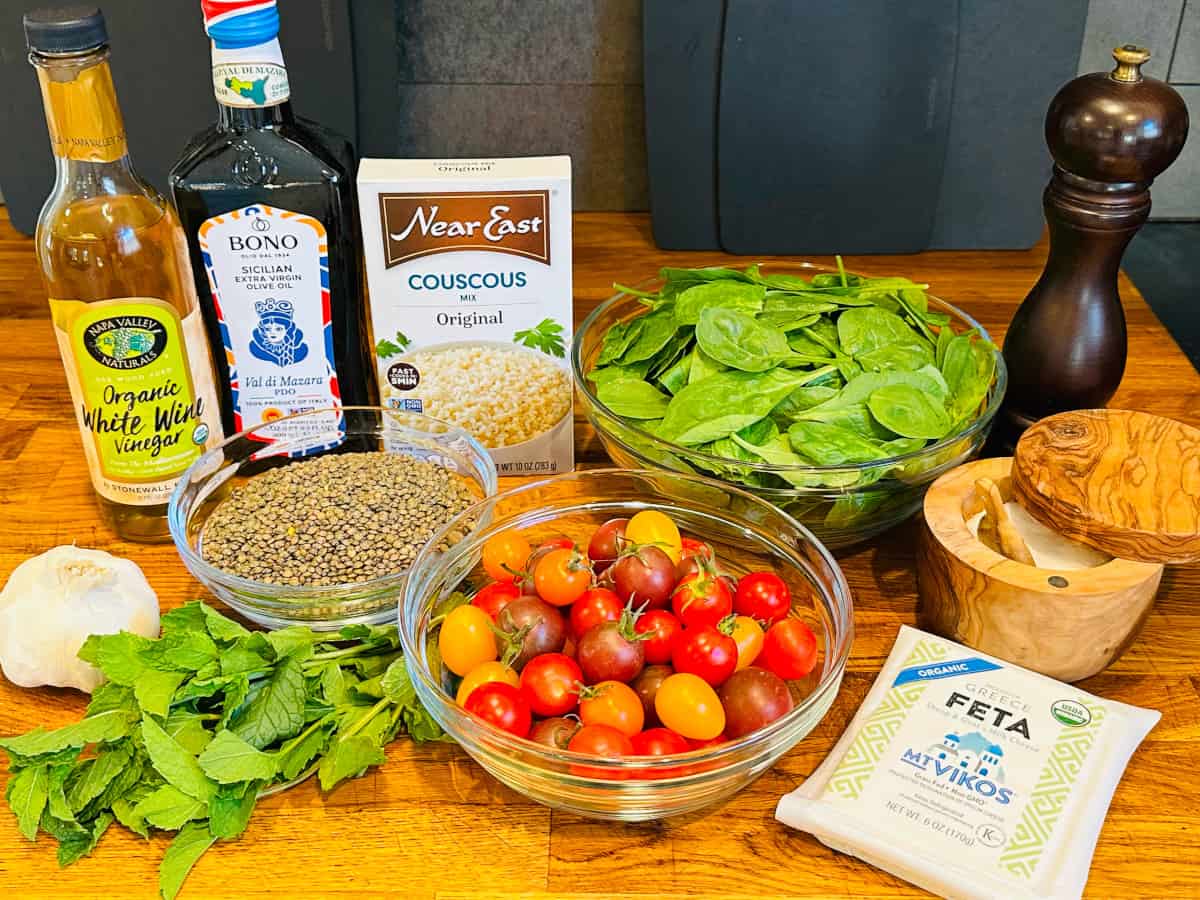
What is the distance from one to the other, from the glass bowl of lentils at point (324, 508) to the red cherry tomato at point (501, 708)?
0.57ft

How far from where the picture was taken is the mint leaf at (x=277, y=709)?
0.83 m

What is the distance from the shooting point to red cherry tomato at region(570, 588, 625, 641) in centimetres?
86

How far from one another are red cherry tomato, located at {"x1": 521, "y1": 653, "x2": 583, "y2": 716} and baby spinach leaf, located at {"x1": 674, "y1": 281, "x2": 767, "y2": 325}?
0.39 m

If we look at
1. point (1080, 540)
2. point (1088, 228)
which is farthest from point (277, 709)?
point (1088, 228)

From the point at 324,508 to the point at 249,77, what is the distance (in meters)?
0.36

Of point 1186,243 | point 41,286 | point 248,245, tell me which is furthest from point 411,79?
point 1186,243

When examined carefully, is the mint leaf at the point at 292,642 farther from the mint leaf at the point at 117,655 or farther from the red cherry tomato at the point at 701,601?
the red cherry tomato at the point at 701,601

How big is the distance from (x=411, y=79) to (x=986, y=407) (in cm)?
97

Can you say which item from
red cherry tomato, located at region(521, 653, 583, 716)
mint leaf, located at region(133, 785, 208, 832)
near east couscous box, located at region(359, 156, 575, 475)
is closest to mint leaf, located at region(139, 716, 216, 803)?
mint leaf, located at region(133, 785, 208, 832)

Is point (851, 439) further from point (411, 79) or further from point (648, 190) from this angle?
point (411, 79)

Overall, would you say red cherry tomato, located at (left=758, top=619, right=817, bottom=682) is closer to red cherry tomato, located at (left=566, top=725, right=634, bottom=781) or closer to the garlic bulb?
red cherry tomato, located at (left=566, top=725, right=634, bottom=781)

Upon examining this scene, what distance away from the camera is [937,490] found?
98 centimetres

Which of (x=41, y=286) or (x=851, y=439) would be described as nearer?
(x=851, y=439)

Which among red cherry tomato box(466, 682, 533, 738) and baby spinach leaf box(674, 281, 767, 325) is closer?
red cherry tomato box(466, 682, 533, 738)
